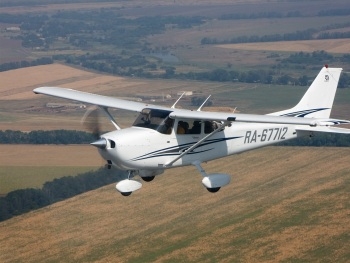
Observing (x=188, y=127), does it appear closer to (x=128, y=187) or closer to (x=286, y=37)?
(x=128, y=187)

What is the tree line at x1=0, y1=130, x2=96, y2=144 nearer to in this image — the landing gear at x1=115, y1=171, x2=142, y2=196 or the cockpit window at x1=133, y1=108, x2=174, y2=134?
the landing gear at x1=115, y1=171, x2=142, y2=196

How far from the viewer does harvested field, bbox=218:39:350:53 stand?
136 m

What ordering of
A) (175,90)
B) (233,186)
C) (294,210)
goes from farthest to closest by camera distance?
(175,90) → (233,186) → (294,210)

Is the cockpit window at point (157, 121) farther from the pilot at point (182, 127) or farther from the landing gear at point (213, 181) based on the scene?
the landing gear at point (213, 181)

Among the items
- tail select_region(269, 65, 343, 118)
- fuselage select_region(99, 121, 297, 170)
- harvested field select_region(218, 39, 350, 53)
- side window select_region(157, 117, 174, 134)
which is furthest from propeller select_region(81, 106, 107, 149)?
harvested field select_region(218, 39, 350, 53)

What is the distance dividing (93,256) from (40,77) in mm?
65570

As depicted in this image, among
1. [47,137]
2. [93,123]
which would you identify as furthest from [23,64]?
[93,123]

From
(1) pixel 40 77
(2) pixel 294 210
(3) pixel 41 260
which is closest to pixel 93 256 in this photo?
(3) pixel 41 260

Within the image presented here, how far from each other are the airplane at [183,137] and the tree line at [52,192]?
61.3ft

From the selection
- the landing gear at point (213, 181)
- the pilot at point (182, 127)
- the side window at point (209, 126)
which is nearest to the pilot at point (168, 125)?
the pilot at point (182, 127)

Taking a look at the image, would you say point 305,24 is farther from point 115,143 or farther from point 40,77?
point 115,143

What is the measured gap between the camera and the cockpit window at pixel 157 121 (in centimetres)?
3319

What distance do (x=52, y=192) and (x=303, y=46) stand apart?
3398 inches

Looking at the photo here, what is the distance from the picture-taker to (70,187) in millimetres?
57969
